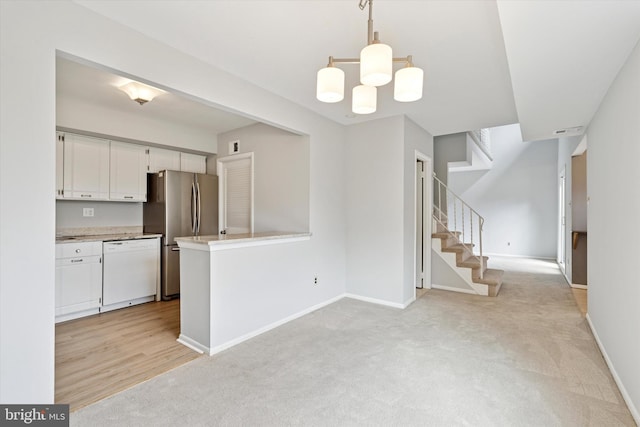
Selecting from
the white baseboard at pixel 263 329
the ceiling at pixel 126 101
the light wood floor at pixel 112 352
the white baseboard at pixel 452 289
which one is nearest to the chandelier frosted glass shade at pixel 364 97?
the ceiling at pixel 126 101

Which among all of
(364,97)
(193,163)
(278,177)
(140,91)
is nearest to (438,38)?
(364,97)

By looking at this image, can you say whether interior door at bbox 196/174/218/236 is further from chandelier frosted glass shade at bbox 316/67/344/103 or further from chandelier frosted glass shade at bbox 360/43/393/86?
chandelier frosted glass shade at bbox 360/43/393/86

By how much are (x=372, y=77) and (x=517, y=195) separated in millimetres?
8380

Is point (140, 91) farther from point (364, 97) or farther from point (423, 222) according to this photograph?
point (423, 222)

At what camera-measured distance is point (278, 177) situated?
4000mm

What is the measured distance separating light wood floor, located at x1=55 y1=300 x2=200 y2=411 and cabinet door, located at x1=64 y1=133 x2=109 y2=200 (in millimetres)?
1540

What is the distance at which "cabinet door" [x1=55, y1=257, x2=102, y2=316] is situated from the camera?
3.31 meters

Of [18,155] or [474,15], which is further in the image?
[474,15]

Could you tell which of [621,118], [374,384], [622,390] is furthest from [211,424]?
[621,118]

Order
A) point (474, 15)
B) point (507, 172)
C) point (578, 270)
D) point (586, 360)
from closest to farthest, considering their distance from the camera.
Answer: point (474, 15) < point (586, 360) < point (578, 270) < point (507, 172)

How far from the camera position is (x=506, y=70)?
2.57 m

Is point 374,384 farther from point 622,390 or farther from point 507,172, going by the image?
point 507,172

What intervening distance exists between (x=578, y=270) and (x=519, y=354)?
11.4ft

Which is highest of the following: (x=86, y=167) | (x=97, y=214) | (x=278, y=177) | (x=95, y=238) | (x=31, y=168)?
(x=86, y=167)
